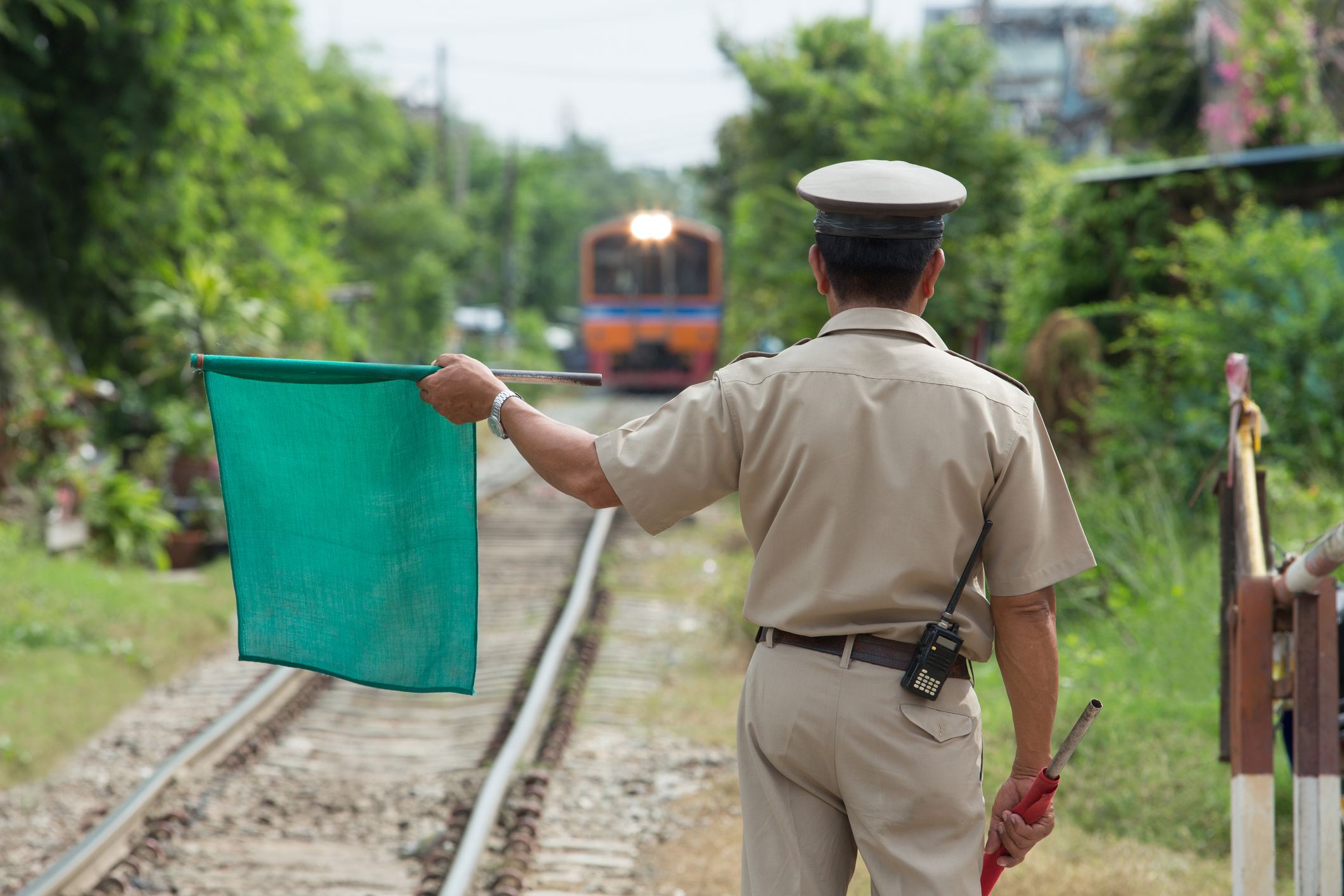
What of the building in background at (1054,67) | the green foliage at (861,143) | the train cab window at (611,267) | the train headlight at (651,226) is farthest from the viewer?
the building in background at (1054,67)

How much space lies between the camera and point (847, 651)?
225 centimetres

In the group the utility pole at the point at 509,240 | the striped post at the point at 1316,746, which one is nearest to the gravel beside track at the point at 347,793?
the striped post at the point at 1316,746

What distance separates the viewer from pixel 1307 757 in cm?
290

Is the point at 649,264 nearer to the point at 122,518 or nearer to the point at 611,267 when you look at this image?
the point at 611,267

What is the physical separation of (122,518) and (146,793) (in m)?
5.49

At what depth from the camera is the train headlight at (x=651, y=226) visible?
7.36m

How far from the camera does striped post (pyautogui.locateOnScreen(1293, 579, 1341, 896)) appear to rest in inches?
113

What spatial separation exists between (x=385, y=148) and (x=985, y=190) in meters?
14.2

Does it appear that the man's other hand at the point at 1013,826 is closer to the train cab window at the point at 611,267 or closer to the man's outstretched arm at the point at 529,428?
the man's outstretched arm at the point at 529,428

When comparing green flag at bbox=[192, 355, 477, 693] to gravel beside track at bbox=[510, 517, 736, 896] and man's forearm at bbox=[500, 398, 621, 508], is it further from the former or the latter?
gravel beside track at bbox=[510, 517, 736, 896]

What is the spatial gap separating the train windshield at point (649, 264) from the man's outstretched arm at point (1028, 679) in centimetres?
1965

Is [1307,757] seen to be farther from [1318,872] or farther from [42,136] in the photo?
[42,136]

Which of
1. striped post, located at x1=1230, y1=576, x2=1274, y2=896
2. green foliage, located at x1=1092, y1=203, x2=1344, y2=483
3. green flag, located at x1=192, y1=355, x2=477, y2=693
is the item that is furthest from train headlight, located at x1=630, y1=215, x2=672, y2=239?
striped post, located at x1=1230, y1=576, x2=1274, y2=896

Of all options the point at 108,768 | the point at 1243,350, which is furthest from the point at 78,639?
the point at 1243,350
